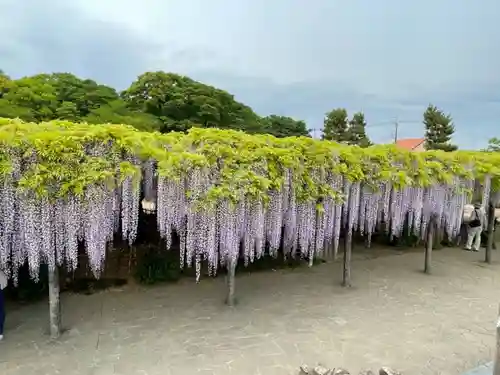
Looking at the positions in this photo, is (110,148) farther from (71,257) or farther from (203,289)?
(203,289)

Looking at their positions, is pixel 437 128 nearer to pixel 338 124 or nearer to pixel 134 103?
pixel 338 124

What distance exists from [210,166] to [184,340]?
2.57m

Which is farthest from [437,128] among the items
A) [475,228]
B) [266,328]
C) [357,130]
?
[266,328]

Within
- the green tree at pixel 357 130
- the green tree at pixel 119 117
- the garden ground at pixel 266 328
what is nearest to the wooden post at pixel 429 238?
the garden ground at pixel 266 328

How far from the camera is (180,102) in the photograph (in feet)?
54.6

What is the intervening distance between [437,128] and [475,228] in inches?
805

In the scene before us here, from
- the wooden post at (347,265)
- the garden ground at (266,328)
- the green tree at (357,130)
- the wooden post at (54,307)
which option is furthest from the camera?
the green tree at (357,130)

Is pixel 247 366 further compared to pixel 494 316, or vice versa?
pixel 494 316

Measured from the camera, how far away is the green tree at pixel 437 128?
101 feet

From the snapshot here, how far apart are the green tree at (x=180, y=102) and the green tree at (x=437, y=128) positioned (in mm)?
17876

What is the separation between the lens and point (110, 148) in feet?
19.2

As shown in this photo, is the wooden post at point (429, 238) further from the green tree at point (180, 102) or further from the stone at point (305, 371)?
the green tree at point (180, 102)

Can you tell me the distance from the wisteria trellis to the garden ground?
0.97m

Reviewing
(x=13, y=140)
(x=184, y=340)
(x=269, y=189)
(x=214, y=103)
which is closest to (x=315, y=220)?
(x=269, y=189)
